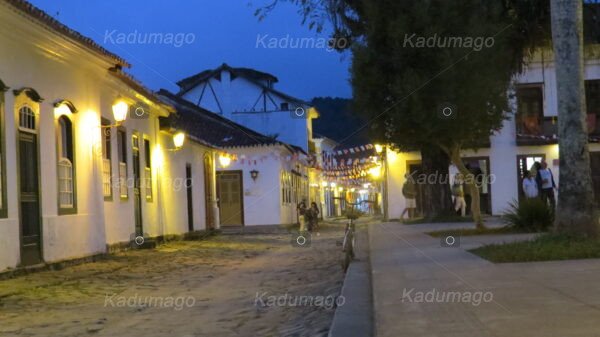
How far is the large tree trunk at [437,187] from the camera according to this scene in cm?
2077

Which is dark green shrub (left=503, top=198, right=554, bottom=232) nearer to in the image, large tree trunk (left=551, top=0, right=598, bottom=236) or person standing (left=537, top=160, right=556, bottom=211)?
large tree trunk (left=551, top=0, right=598, bottom=236)

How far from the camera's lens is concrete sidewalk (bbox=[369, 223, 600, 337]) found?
16.0 feet

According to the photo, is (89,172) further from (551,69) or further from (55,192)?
(551,69)

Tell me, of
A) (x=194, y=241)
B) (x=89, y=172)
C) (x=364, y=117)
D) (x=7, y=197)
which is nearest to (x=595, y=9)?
(x=364, y=117)

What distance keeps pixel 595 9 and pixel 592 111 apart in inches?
270

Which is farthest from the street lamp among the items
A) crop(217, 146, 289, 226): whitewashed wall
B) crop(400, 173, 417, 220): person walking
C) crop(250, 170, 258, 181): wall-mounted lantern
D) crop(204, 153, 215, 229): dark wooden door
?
crop(250, 170, 258, 181): wall-mounted lantern

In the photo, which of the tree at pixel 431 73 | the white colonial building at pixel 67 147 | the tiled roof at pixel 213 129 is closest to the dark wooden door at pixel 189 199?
the white colonial building at pixel 67 147

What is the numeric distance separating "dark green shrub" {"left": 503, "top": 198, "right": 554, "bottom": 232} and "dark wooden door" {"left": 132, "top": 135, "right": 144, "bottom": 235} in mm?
9004

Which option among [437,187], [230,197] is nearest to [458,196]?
[437,187]

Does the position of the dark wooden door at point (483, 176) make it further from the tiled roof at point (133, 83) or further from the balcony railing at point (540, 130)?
the tiled roof at point (133, 83)

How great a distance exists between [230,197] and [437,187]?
1344 centimetres

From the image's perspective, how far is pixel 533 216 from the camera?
1323cm

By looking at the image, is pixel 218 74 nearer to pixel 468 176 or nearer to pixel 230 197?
pixel 230 197

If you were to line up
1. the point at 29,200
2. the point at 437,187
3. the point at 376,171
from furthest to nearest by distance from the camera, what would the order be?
the point at 376,171
the point at 437,187
the point at 29,200
